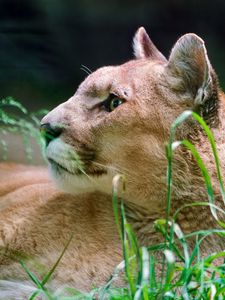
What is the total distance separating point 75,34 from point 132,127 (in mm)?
4059

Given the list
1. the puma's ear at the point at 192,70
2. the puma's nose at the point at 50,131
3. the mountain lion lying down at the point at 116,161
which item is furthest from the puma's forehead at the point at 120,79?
the puma's nose at the point at 50,131

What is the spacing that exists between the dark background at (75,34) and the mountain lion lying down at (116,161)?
10.9 feet

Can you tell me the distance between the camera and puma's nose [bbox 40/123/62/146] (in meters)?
3.68

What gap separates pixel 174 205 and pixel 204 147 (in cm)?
31

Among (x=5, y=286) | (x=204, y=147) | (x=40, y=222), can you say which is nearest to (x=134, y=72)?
(x=204, y=147)

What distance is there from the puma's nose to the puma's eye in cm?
26

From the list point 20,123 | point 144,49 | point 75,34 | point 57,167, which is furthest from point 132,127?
point 75,34

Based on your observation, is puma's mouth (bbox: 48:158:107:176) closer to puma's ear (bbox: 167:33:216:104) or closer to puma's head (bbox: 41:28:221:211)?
puma's head (bbox: 41:28:221:211)

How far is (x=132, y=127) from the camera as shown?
364cm

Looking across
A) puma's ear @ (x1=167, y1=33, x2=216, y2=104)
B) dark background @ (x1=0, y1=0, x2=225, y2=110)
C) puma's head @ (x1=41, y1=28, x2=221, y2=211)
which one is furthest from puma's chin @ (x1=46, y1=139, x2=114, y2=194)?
dark background @ (x1=0, y1=0, x2=225, y2=110)

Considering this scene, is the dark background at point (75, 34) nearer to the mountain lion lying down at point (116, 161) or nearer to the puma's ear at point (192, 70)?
the mountain lion lying down at point (116, 161)

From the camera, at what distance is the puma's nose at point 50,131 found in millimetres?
3682

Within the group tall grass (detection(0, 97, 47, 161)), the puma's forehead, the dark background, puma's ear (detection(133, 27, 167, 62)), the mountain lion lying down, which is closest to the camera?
the mountain lion lying down

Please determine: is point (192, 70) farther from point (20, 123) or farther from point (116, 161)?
point (20, 123)
